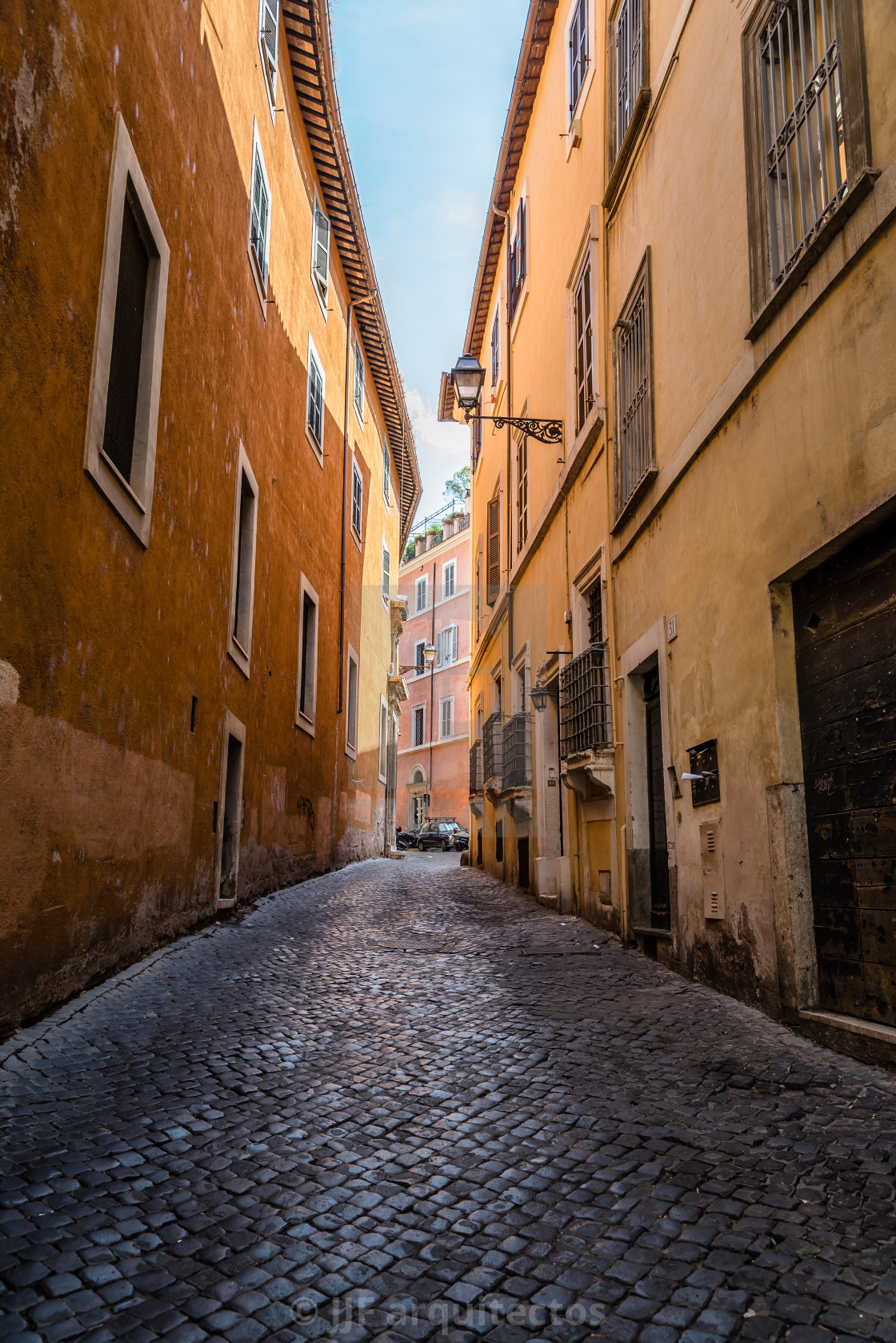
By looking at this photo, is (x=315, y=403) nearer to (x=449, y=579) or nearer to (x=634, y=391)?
(x=634, y=391)

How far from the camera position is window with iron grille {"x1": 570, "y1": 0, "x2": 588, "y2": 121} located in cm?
1079

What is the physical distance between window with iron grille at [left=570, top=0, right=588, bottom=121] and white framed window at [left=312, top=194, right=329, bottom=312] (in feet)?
14.9

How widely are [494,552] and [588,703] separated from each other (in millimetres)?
9714

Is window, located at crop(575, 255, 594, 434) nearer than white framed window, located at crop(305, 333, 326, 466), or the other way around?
window, located at crop(575, 255, 594, 434)

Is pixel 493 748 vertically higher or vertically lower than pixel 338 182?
lower

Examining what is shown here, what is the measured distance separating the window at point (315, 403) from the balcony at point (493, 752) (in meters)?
5.08

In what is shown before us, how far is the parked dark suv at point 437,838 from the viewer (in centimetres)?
3369

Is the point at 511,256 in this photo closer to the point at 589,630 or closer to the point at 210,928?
the point at 589,630

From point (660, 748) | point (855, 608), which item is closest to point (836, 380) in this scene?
point (855, 608)

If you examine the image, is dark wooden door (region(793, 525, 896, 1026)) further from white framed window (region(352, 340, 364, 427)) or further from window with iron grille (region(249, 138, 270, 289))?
Answer: white framed window (region(352, 340, 364, 427))

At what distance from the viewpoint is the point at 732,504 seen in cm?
561

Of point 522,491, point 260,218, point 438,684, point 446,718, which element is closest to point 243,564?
point 260,218

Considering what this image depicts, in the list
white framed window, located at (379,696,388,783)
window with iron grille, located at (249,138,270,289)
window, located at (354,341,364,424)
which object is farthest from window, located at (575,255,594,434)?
white framed window, located at (379,696,388,783)

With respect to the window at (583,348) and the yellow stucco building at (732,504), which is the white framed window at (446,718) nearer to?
the yellow stucco building at (732,504)
